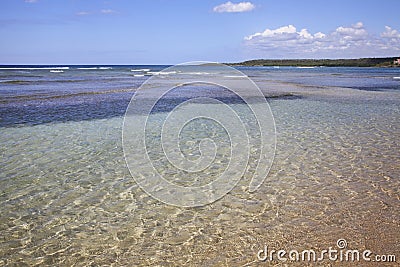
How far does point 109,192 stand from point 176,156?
257 cm

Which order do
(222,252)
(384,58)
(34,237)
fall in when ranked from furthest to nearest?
1. (384,58)
2. (34,237)
3. (222,252)

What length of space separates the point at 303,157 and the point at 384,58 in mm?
180499

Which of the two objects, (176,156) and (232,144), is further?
(232,144)

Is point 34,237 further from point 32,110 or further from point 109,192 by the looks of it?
point 32,110

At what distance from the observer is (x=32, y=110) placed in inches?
629

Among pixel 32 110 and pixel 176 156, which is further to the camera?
pixel 32 110

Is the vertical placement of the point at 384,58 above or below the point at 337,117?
above

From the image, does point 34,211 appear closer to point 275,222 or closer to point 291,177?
point 275,222

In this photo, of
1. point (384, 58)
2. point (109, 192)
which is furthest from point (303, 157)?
point (384, 58)

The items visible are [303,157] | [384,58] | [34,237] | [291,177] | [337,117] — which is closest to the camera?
[34,237]

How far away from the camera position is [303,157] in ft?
28.3

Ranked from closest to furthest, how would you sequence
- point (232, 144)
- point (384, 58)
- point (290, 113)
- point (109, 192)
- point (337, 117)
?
point (109, 192) → point (232, 144) → point (337, 117) → point (290, 113) → point (384, 58)

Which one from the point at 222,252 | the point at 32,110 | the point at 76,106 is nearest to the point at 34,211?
the point at 222,252

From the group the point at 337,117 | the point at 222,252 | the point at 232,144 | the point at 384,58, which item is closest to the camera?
the point at 222,252
